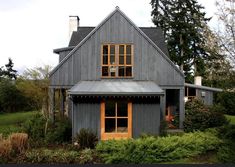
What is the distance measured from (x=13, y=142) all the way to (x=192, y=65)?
1448 inches

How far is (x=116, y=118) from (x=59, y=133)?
3277 mm

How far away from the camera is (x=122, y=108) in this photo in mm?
20141

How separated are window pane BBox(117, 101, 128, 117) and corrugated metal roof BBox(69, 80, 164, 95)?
0.80 m

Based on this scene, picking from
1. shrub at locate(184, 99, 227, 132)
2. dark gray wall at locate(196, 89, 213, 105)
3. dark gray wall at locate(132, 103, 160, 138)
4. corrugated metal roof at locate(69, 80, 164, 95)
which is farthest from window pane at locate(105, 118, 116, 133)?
dark gray wall at locate(196, 89, 213, 105)

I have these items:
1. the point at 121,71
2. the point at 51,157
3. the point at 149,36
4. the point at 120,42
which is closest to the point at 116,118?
the point at 121,71

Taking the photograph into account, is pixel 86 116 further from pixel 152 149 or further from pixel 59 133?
pixel 152 149

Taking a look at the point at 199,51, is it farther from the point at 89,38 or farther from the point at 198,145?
the point at 198,145

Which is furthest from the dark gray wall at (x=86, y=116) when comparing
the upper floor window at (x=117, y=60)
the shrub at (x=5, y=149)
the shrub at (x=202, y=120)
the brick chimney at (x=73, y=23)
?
the brick chimney at (x=73, y=23)

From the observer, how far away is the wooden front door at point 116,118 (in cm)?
1989

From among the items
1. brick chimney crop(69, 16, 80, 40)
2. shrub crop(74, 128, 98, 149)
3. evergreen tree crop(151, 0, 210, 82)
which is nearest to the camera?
shrub crop(74, 128, 98, 149)

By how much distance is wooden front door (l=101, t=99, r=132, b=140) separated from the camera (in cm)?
1989

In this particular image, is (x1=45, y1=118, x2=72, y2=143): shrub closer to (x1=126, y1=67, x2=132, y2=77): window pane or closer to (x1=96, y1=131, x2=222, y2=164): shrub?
(x1=96, y1=131, x2=222, y2=164): shrub

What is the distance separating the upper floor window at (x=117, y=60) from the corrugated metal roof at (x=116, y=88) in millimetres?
590

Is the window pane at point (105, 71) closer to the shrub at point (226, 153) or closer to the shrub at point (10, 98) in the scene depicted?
the shrub at point (226, 153)
